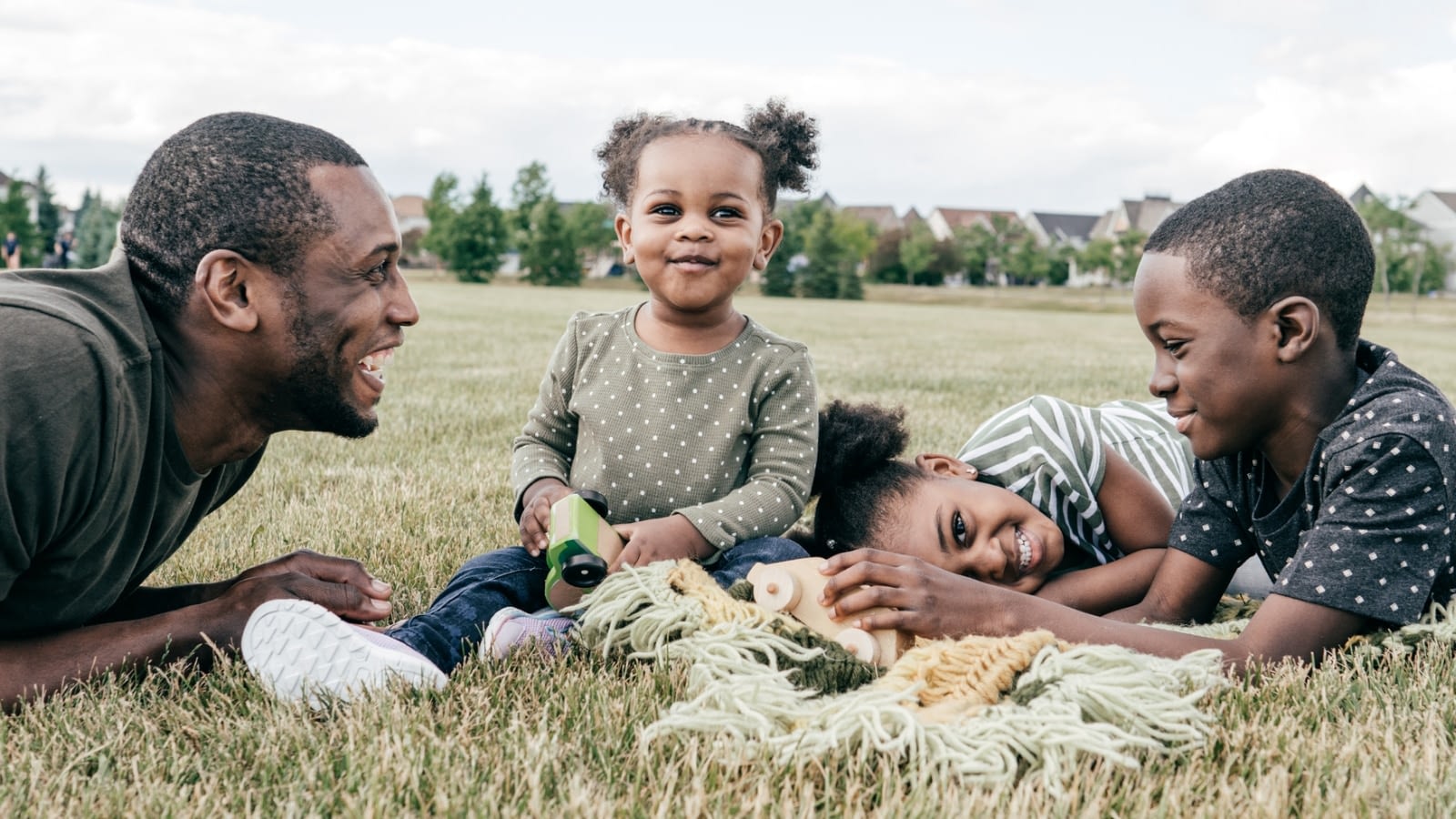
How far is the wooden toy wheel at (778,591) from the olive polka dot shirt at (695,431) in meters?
0.60

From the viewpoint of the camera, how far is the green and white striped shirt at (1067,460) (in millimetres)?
3721

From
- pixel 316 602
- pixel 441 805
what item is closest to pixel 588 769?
pixel 441 805

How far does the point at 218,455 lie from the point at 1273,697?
2396 mm

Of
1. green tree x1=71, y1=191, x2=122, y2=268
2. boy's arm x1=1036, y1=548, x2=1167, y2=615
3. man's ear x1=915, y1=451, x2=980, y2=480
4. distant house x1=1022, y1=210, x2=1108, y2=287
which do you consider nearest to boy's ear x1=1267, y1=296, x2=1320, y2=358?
boy's arm x1=1036, y1=548, x2=1167, y2=615

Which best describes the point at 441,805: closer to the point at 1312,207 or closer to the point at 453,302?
the point at 1312,207

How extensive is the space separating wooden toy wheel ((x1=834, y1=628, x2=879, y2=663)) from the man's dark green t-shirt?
1.56 m

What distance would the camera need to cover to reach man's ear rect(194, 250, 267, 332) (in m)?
2.47

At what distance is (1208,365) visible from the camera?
2.73 metres

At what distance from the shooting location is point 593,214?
74.0 metres

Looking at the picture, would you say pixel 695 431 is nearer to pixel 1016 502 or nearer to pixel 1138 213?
pixel 1016 502

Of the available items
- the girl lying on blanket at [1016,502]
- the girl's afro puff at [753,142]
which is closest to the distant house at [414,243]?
the girl's afro puff at [753,142]

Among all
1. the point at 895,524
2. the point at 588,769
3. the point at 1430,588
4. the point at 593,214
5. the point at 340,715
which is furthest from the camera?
the point at 593,214

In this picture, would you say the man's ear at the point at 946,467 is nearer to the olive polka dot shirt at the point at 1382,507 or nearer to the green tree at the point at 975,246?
the olive polka dot shirt at the point at 1382,507

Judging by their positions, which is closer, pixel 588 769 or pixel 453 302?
pixel 588 769
